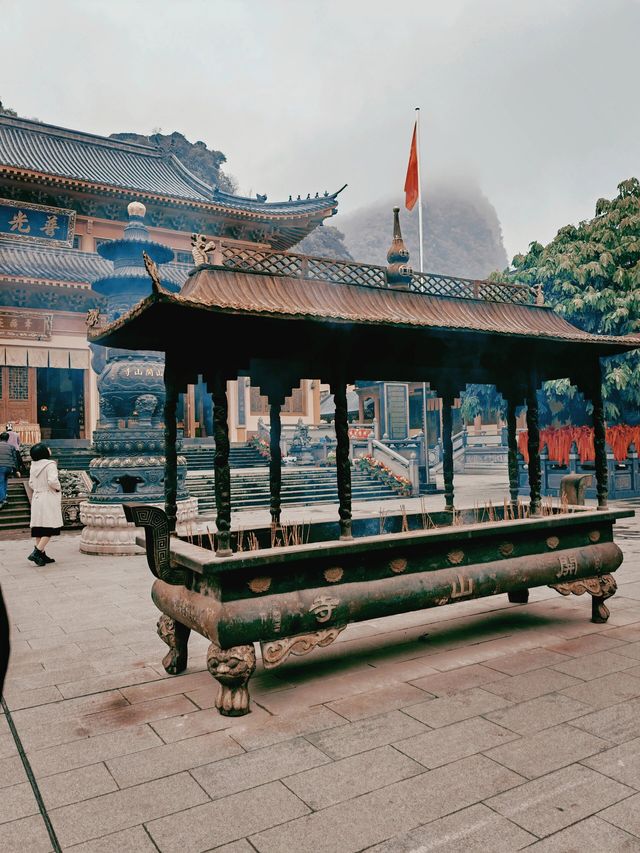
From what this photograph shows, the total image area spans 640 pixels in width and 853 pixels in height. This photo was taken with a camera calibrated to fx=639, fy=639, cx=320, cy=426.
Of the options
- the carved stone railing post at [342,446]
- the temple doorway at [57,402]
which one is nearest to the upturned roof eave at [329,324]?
the carved stone railing post at [342,446]

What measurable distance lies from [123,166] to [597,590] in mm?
29755

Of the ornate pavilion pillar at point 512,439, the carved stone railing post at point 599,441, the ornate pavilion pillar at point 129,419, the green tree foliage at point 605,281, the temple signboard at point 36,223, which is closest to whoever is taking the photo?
the carved stone railing post at point 599,441

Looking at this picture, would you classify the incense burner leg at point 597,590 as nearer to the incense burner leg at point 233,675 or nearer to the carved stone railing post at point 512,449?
the carved stone railing post at point 512,449

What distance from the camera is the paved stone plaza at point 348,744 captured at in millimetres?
2664

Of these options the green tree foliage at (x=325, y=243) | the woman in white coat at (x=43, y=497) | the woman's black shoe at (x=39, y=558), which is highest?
the green tree foliage at (x=325, y=243)

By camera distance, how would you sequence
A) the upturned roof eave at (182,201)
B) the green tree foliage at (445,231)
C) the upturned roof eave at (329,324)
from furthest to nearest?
the green tree foliage at (445,231) → the upturned roof eave at (182,201) → the upturned roof eave at (329,324)

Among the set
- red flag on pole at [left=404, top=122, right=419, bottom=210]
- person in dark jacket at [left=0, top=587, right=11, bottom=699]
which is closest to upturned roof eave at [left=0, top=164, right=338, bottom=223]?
red flag on pole at [left=404, top=122, right=419, bottom=210]

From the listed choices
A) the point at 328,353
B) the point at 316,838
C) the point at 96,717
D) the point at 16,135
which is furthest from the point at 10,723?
the point at 16,135

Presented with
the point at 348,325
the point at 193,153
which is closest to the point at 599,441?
the point at 348,325

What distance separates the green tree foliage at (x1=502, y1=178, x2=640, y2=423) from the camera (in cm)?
1586

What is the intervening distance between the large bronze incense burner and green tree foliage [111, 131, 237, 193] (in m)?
51.2

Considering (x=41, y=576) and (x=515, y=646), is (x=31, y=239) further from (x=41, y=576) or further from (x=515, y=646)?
(x=515, y=646)

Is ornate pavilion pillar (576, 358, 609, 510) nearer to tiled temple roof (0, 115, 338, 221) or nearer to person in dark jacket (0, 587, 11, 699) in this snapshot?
→ person in dark jacket (0, 587, 11, 699)

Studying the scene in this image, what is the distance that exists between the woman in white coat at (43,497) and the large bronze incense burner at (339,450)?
424 cm
